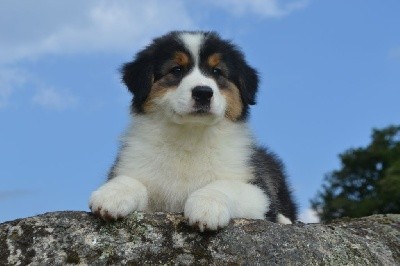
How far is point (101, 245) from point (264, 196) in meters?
2.15

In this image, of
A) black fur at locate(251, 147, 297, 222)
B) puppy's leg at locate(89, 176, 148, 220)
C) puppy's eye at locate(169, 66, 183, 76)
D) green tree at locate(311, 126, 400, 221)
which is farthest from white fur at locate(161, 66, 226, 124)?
green tree at locate(311, 126, 400, 221)

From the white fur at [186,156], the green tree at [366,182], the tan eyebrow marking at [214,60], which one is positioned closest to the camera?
the white fur at [186,156]

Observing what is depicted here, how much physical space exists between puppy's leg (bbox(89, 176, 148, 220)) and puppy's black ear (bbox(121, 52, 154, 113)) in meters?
1.02

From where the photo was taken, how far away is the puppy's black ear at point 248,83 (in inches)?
292

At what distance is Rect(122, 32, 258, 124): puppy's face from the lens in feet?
→ 21.5

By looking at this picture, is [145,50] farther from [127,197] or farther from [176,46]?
[127,197]

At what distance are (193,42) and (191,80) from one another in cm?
65

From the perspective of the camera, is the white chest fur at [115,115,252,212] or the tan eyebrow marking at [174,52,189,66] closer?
the white chest fur at [115,115,252,212]

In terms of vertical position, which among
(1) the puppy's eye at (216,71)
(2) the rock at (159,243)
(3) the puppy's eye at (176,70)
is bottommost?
(2) the rock at (159,243)

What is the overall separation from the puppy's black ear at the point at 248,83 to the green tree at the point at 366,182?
23.1 meters

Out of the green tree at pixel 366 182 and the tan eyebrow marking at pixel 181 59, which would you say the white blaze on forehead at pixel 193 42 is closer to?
the tan eyebrow marking at pixel 181 59

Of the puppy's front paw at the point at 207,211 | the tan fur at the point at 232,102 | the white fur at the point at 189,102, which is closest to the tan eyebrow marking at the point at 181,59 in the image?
the white fur at the point at 189,102

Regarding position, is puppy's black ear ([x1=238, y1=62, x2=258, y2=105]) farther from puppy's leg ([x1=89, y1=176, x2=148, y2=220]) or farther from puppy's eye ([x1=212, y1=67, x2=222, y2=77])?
puppy's leg ([x1=89, y1=176, x2=148, y2=220])

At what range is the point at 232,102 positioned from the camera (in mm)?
7066
